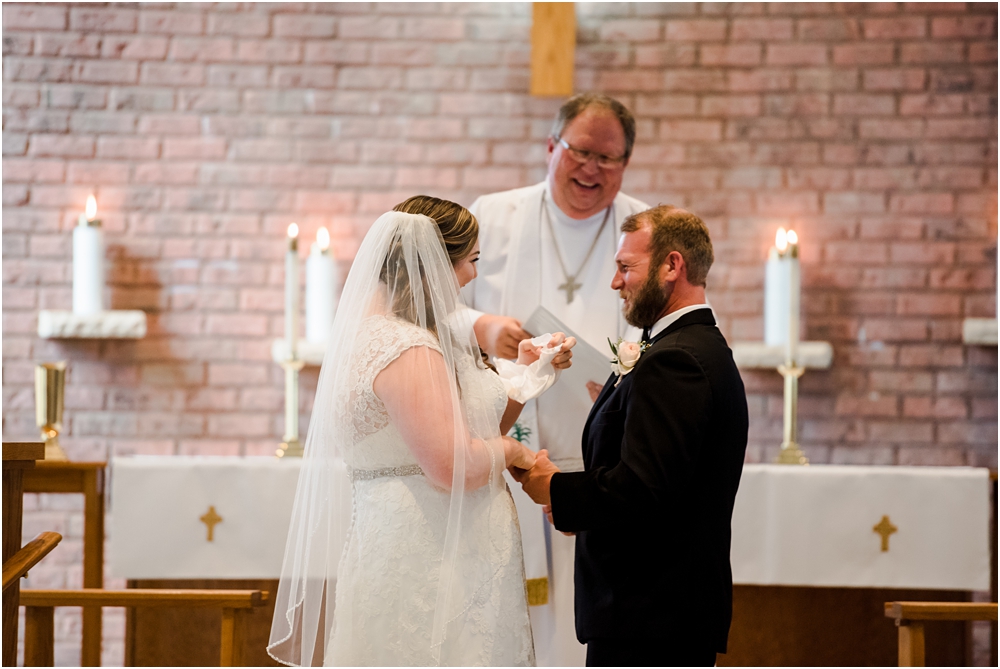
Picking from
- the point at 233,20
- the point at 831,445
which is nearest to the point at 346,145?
the point at 233,20

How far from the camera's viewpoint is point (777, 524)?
3502mm

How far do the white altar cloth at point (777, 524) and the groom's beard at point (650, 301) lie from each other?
59.1 inches

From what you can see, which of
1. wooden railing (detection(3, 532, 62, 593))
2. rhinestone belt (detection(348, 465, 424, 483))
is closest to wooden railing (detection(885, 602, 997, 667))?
rhinestone belt (detection(348, 465, 424, 483))

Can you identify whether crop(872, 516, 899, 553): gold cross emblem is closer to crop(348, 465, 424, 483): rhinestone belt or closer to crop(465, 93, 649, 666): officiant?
crop(465, 93, 649, 666): officiant

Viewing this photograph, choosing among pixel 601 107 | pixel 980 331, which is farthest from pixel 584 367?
pixel 980 331

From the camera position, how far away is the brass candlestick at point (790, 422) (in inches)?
147

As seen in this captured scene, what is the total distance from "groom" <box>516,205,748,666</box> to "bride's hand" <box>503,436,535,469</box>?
97mm

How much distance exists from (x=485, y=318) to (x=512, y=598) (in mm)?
928

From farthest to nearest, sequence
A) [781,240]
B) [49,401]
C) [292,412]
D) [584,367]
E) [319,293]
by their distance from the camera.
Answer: [319,293] → [781,240] → [292,412] → [49,401] → [584,367]

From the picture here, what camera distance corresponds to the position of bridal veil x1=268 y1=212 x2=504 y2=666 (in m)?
2.07

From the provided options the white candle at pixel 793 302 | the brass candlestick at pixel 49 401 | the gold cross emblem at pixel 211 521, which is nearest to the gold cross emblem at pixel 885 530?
the white candle at pixel 793 302

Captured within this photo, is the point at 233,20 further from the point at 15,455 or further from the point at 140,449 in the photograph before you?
the point at 15,455

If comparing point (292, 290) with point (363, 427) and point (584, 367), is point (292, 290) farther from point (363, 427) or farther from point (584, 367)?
point (363, 427)

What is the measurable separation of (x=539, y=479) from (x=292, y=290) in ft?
6.19
